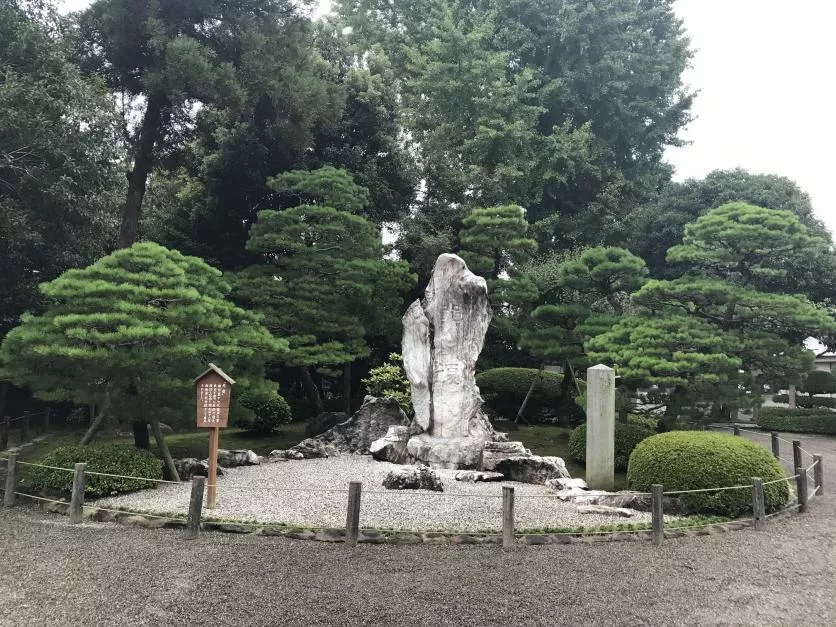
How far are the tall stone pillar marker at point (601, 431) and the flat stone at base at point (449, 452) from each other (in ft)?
6.83

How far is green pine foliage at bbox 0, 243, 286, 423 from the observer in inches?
342

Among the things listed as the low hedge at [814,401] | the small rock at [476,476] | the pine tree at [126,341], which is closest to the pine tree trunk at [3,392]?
the pine tree at [126,341]

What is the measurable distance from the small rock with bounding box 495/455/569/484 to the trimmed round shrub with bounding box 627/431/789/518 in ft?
5.81

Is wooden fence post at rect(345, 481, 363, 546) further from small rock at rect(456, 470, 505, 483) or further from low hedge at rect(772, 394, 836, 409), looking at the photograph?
low hedge at rect(772, 394, 836, 409)

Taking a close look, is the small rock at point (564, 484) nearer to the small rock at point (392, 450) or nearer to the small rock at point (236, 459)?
the small rock at point (392, 450)

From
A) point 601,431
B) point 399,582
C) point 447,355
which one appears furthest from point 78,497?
point 601,431

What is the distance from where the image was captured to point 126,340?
8773 millimetres

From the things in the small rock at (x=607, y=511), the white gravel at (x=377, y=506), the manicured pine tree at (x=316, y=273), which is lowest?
the white gravel at (x=377, y=506)

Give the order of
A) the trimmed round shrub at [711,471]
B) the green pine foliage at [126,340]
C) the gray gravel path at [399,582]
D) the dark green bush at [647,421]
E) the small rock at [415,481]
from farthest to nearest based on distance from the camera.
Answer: the dark green bush at [647,421], the small rock at [415,481], the green pine foliage at [126,340], the trimmed round shrub at [711,471], the gray gravel path at [399,582]

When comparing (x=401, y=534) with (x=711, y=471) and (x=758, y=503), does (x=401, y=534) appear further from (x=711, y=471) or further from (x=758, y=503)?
(x=758, y=503)

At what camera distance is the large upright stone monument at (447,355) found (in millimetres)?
12008

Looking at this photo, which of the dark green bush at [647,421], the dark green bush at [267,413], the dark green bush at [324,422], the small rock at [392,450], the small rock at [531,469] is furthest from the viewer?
the dark green bush at [267,413]

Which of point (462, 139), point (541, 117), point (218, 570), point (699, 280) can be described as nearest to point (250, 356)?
point (218, 570)

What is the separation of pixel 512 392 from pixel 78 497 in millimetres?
12668
